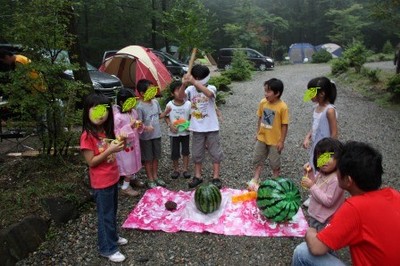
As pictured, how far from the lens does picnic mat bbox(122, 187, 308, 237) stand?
3.66 metres

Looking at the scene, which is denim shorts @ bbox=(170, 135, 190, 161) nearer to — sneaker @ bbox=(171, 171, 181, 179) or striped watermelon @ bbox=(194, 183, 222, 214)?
sneaker @ bbox=(171, 171, 181, 179)

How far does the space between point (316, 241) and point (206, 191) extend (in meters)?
1.97

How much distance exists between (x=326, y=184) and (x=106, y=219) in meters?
1.94

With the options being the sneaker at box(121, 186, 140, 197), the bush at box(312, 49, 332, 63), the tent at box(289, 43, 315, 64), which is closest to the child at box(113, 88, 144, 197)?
the sneaker at box(121, 186, 140, 197)

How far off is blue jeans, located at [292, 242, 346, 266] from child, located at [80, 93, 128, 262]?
1611 millimetres

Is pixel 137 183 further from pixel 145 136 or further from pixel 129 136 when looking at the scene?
pixel 129 136

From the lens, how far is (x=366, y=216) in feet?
6.22

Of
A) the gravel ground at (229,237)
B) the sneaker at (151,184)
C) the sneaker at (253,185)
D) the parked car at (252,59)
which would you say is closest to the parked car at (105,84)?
the gravel ground at (229,237)

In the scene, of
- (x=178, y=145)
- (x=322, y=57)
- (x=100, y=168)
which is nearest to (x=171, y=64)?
(x=178, y=145)

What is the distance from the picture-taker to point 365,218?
1.90m

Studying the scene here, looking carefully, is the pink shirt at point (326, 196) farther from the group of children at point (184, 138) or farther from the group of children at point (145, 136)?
the group of children at point (145, 136)

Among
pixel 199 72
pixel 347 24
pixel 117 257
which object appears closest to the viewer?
pixel 117 257

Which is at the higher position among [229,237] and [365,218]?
[365,218]

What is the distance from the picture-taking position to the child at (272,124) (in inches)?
167
